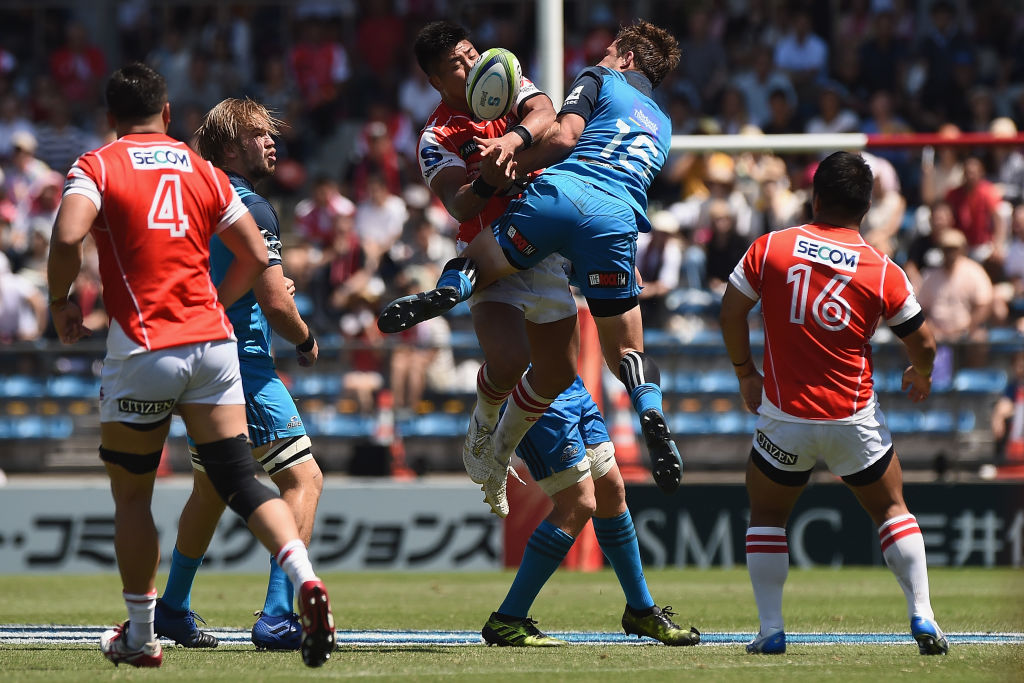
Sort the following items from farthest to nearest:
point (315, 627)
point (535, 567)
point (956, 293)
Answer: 1. point (956, 293)
2. point (535, 567)
3. point (315, 627)

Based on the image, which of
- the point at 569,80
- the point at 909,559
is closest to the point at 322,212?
the point at 569,80

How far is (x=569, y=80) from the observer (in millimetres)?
18250

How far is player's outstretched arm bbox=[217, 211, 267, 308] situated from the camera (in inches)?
222

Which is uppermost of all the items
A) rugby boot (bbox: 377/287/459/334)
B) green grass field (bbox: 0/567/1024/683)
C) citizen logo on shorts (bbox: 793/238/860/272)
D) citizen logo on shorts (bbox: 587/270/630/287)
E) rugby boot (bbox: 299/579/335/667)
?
citizen logo on shorts (bbox: 793/238/860/272)

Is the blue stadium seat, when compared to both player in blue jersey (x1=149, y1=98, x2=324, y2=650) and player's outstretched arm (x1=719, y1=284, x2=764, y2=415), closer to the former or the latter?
player's outstretched arm (x1=719, y1=284, x2=764, y2=415)

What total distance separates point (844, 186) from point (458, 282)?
1.73m

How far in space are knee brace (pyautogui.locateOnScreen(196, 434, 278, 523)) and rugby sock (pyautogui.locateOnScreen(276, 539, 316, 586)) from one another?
0.22m

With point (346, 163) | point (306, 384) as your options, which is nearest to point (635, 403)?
point (306, 384)

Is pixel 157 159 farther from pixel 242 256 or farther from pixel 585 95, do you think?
pixel 585 95

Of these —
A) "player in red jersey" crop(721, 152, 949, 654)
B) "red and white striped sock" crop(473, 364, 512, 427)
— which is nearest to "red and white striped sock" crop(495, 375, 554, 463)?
"red and white striped sock" crop(473, 364, 512, 427)

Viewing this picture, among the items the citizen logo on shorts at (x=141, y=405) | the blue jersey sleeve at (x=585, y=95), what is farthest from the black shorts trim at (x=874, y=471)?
the citizen logo on shorts at (x=141, y=405)

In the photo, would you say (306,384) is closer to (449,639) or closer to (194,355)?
(449,639)

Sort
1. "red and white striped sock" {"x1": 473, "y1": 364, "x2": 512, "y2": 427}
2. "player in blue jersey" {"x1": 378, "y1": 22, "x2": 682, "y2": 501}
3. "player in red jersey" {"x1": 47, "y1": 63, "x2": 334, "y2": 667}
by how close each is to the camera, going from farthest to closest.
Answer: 1. "red and white striped sock" {"x1": 473, "y1": 364, "x2": 512, "y2": 427}
2. "player in blue jersey" {"x1": 378, "y1": 22, "x2": 682, "y2": 501}
3. "player in red jersey" {"x1": 47, "y1": 63, "x2": 334, "y2": 667}

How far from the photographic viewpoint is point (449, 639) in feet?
23.3
